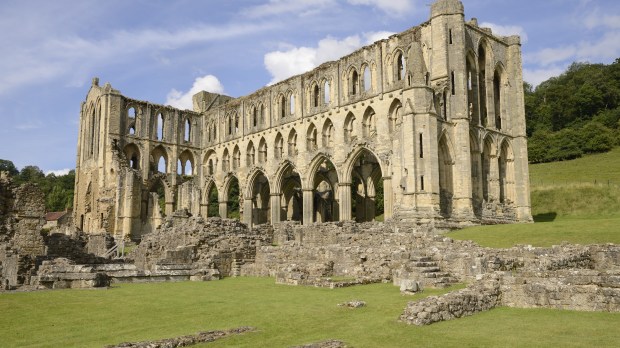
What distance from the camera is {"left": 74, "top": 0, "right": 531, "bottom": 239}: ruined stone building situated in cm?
3044

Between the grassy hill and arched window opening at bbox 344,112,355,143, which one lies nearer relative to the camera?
the grassy hill

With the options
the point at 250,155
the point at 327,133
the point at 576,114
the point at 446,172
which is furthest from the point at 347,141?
the point at 576,114

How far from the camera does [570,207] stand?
126 feet

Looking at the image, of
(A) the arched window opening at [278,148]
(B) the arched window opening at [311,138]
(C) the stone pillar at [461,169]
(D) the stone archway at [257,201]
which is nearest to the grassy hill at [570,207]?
(C) the stone pillar at [461,169]

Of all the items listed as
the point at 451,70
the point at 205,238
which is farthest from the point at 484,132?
the point at 205,238

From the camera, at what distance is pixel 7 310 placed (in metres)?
11.3

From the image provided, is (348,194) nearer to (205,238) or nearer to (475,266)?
(205,238)

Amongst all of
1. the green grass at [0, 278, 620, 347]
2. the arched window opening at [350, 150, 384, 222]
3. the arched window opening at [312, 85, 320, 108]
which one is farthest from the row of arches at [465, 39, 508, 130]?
the green grass at [0, 278, 620, 347]

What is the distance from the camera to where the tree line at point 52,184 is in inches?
2977

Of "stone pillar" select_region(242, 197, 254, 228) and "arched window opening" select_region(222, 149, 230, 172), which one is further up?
"arched window opening" select_region(222, 149, 230, 172)

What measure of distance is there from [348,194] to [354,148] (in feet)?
9.95

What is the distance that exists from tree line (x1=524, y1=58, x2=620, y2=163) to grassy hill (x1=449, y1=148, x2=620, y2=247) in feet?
6.12

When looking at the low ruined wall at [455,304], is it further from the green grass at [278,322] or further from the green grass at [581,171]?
the green grass at [581,171]

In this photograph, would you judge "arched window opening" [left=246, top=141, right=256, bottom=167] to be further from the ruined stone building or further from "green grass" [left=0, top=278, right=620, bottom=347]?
"green grass" [left=0, top=278, right=620, bottom=347]
